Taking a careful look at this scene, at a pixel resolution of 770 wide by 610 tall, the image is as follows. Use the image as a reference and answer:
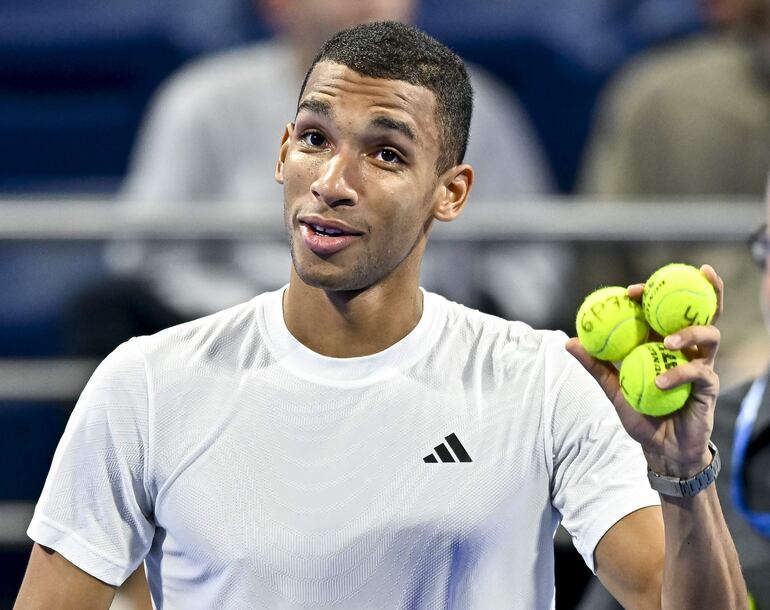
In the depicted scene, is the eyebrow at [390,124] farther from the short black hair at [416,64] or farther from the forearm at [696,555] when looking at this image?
the forearm at [696,555]

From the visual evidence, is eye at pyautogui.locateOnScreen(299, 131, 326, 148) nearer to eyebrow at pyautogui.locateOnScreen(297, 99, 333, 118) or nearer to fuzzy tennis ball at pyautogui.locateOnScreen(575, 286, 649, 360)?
eyebrow at pyautogui.locateOnScreen(297, 99, 333, 118)

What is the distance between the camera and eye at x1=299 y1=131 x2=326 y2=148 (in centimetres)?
291

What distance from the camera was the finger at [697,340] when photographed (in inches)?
96.6

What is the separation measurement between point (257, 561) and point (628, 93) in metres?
4.01

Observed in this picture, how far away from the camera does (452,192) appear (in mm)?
3113

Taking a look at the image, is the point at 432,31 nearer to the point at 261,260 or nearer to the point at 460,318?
the point at 261,260

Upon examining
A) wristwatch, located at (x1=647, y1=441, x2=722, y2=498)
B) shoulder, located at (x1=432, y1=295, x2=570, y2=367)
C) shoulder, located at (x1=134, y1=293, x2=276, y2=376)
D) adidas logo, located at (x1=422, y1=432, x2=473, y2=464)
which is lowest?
adidas logo, located at (x1=422, y1=432, x2=473, y2=464)

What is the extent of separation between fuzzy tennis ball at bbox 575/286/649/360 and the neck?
0.52 metres

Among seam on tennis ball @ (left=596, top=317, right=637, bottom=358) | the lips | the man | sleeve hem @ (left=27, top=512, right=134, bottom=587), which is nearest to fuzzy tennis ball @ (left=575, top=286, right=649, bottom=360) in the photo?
seam on tennis ball @ (left=596, top=317, right=637, bottom=358)

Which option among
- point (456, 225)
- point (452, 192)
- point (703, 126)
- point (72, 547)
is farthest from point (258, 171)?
point (72, 547)

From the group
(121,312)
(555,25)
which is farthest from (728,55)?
(121,312)

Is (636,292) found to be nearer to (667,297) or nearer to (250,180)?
(667,297)

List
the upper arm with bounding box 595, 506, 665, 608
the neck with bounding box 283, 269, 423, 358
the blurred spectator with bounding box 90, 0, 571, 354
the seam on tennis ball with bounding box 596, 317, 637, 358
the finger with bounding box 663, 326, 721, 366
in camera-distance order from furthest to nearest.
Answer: the blurred spectator with bounding box 90, 0, 571, 354 → the neck with bounding box 283, 269, 423, 358 → the upper arm with bounding box 595, 506, 665, 608 → the seam on tennis ball with bounding box 596, 317, 637, 358 → the finger with bounding box 663, 326, 721, 366

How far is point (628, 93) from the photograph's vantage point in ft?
20.7
